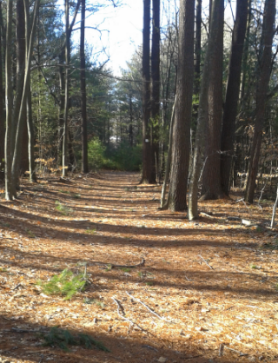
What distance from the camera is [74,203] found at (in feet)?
36.9

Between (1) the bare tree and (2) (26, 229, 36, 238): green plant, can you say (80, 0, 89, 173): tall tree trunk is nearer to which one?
(1) the bare tree

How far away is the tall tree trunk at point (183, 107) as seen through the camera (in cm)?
862

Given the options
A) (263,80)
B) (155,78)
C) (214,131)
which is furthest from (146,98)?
(263,80)

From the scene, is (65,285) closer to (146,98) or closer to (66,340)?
(66,340)

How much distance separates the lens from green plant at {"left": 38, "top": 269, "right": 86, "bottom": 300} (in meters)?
4.17

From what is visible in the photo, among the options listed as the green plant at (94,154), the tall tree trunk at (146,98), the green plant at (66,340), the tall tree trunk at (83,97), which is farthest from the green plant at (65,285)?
the green plant at (94,154)

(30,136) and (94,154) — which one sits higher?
(30,136)

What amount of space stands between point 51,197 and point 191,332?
8.62 metres

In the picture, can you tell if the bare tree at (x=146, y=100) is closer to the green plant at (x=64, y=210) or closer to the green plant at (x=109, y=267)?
the green plant at (x=64, y=210)

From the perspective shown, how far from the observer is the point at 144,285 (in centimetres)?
490

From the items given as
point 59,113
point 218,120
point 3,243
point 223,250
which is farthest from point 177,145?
point 59,113

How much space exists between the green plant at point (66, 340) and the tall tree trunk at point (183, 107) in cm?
648

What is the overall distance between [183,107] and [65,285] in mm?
6015

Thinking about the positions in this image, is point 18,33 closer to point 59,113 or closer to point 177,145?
point 177,145
